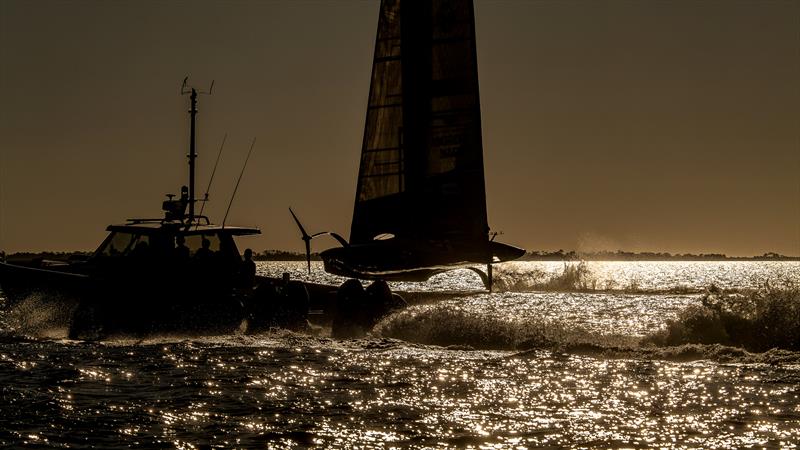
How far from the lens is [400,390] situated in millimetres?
16844

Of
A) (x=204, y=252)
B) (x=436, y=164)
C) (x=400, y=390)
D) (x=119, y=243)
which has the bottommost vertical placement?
(x=400, y=390)

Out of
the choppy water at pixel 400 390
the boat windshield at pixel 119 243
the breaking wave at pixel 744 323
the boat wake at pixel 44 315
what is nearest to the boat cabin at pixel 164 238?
the boat windshield at pixel 119 243

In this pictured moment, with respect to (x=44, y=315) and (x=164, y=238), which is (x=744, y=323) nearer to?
(x=164, y=238)

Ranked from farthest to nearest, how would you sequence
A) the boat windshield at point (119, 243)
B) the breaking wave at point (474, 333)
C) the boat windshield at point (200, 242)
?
1. the boat windshield at point (200, 242)
2. the boat windshield at point (119, 243)
3. the breaking wave at point (474, 333)

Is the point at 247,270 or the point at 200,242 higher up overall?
the point at 200,242

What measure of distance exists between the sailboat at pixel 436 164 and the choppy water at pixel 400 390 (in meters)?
1.61

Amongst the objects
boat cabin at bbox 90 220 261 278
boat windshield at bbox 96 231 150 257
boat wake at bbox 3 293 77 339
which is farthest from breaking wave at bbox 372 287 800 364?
boat wake at bbox 3 293 77 339

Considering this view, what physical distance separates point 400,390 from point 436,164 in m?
11.6

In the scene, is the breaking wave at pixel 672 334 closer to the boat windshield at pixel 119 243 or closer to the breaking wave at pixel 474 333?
the breaking wave at pixel 474 333

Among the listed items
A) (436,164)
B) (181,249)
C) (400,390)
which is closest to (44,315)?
(181,249)

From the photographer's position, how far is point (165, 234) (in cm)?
2608

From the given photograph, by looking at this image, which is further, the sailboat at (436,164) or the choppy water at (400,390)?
the sailboat at (436,164)

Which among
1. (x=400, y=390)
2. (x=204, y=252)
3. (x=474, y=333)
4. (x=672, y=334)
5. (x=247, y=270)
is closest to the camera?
(x=400, y=390)

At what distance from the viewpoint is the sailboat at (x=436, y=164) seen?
2711cm
